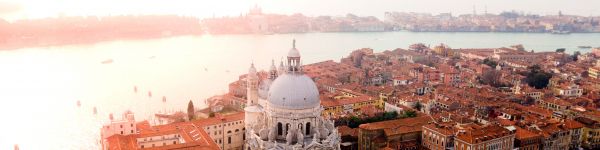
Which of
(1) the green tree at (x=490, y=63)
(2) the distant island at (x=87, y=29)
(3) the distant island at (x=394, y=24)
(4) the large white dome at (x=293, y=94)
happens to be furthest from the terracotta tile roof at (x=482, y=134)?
(3) the distant island at (x=394, y=24)

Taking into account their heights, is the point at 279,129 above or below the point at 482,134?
above

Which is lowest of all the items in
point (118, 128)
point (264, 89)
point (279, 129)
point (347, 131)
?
point (347, 131)

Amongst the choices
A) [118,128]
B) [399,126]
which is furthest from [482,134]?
[118,128]

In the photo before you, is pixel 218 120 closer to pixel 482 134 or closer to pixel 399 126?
pixel 399 126

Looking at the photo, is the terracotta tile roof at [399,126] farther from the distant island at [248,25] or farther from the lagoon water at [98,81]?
the distant island at [248,25]

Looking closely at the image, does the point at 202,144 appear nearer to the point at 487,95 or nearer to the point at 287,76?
the point at 287,76
